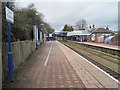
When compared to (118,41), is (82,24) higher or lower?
higher

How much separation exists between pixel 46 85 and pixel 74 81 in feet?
3.60

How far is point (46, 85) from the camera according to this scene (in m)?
4.36

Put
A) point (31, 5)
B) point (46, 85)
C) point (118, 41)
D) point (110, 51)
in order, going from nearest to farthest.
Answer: point (46, 85) → point (110, 51) → point (118, 41) → point (31, 5)

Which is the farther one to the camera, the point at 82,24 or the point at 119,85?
the point at 82,24

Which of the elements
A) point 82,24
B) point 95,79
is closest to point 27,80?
point 95,79

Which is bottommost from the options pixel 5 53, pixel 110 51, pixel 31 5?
pixel 110 51

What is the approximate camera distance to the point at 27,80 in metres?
4.87

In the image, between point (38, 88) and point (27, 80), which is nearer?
point (38, 88)

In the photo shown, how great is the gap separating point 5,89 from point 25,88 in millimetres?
611

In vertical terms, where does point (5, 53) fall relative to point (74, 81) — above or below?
above

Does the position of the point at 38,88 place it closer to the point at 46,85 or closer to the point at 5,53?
the point at 46,85

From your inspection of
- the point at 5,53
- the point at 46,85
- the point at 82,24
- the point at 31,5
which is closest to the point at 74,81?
the point at 46,85

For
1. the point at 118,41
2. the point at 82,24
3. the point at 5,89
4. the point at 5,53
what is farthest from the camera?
the point at 82,24

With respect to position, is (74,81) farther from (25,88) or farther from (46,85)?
(25,88)
